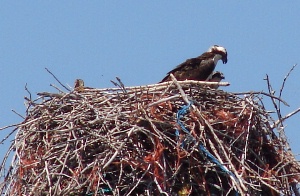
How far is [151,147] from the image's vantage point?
9.36 meters

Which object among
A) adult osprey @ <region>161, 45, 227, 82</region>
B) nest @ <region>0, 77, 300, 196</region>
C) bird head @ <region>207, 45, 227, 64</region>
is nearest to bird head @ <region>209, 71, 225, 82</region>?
adult osprey @ <region>161, 45, 227, 82</region>

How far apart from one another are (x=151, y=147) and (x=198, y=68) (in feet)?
9.52

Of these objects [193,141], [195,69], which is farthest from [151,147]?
[195,69]

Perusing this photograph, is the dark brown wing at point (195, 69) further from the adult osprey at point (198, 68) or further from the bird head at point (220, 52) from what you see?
the bird head at point (220, 52)

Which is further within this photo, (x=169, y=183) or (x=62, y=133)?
(x=62, y=133)

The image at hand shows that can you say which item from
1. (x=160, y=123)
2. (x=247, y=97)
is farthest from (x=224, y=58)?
(x=160, y=123)

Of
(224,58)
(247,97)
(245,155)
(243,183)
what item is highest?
(224,58)

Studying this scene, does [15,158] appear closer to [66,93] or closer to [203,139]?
[66,93]

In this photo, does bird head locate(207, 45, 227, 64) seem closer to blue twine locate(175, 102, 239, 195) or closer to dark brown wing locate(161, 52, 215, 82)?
dark brown wing locate(161, 52, 215, 82)

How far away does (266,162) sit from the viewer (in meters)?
9.82

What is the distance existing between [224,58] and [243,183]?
13.8 feet

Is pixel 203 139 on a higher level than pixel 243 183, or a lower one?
higher

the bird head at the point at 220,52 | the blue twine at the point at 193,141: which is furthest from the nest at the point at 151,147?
the bird head at the point at 220,52

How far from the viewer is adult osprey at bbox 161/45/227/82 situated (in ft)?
39.0
